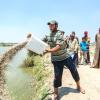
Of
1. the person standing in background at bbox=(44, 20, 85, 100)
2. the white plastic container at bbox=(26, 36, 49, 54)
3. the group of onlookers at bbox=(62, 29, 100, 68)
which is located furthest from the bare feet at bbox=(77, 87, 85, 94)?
the group of onlookers at bbox=(62, 29, 100, 68)

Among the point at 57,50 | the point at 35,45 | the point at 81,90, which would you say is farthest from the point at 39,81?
the point at 35,45

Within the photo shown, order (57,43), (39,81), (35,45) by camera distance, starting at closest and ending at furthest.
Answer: (35,45)
(57,43)
(39,81)

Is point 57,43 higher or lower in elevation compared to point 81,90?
higher

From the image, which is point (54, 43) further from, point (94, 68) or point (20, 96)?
point (94, 68)

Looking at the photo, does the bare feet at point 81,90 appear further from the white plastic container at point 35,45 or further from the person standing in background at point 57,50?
the white plastic container at point 35,45

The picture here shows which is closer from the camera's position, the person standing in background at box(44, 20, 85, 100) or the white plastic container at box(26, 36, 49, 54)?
the white plastic container at box(26, 36, 49, 54)

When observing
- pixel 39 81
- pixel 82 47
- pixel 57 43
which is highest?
pixel 57 43

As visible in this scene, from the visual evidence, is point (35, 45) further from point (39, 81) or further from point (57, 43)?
point (39, 81)

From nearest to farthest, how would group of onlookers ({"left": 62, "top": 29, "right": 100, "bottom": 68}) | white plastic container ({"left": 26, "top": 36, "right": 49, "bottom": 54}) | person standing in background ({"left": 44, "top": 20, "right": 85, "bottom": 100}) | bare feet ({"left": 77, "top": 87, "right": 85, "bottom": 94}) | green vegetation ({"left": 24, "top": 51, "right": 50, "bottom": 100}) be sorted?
1. white plastic container ({"left": 26, "top": 36, "right": 49, "bottom": 54})
2. person standing in background ({"left": 44, "top": 20, "right": 85, "bottom": 100})
3. bare feet ({"left": 77, "top": 87, "right": 85, "bottom": 94})
4. green vegetation ({"left": 24, "top": 51, "right": 50, "bottom": 100})
5. group of onlookers ({"left": 62, "top": 29, "right": 100, "bottom": 68})

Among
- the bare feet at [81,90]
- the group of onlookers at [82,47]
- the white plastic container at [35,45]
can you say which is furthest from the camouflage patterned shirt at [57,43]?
the group of onlookers at [82,47]

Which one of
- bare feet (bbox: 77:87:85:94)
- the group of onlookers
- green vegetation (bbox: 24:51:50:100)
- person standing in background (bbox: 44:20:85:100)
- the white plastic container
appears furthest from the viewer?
the group of onlookers

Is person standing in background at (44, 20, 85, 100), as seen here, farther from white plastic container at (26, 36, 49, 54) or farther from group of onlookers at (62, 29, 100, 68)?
group of onlookers at (62, 29, 100, 68)

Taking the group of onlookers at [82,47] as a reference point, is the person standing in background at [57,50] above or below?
above

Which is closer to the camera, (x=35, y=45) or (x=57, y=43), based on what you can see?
(x=35, y=45)
